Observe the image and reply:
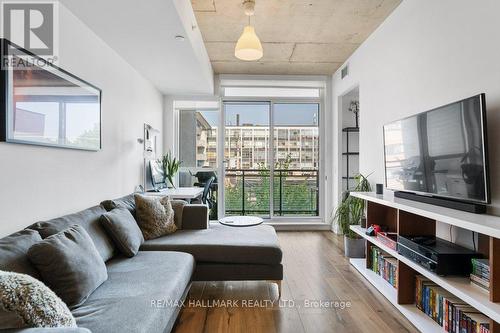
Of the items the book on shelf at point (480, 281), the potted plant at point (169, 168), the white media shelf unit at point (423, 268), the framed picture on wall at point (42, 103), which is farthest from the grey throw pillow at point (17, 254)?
the potted plant at point (169, 168)

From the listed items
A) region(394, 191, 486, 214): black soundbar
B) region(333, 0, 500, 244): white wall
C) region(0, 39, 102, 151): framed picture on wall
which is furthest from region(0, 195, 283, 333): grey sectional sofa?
region(333, 0, 500, 244): white wall

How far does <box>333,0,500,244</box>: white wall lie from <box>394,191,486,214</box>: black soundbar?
148 millimetres

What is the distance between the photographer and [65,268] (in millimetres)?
1383

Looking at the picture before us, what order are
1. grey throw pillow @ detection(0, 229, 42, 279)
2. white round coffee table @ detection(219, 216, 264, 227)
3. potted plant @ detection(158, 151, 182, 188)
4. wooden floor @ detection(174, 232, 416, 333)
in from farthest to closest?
potted plant @ detection(158, 151, 182, 188) → white round coffee table @ detection(219, 216, 264, 227) → wooden floor @ detection(174, 232, 416, 333) → grey throw pillow @ detection(0, 229, 42, 279)

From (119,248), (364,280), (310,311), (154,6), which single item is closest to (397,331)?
(310,311)

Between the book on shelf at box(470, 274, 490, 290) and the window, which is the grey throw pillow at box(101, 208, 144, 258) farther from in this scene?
the window

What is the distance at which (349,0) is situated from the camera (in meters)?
2.72

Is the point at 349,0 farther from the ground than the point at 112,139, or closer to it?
farther from the ground

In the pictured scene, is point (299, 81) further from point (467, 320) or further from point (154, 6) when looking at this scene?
point (467, 320)

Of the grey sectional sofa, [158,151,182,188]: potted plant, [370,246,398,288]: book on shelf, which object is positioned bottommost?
[370,246,398,288]: book on shelf

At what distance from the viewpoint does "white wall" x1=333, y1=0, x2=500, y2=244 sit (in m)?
1.77

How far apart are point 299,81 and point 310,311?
3.77m

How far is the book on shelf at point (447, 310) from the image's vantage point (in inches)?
63.6

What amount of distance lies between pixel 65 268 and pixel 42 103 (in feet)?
3.59
